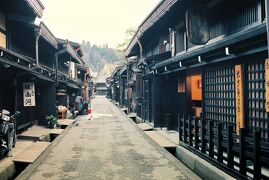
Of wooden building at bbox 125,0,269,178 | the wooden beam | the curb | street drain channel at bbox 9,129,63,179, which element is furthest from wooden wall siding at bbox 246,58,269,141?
street drain channel at bbox 9,129,63,179

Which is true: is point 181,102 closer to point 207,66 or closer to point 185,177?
point 207,66

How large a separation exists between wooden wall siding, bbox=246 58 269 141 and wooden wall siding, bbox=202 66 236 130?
3.56ft

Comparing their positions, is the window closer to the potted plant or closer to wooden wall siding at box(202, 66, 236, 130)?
wooden wall siding at box(202, 66, 236, 130)

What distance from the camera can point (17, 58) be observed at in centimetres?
1332

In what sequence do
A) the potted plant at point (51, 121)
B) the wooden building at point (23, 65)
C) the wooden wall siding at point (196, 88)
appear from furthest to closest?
1. the wooden wall siding at point (196, 88)
2. the potted plant at point (51, 121)
3. the wooden building at point (23, 65)

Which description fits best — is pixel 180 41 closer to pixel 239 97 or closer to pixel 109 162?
pixel 239 97

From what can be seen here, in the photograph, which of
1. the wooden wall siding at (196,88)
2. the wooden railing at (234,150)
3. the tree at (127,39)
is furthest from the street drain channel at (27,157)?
the tree at (127,39)

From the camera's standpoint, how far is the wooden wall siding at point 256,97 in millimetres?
9234

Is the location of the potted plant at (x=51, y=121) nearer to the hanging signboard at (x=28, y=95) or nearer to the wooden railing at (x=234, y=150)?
the hanging signboard at (x=28, y=95)

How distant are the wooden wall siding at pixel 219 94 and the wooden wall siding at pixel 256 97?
108 centimetres

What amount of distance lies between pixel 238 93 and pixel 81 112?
25.9 meters

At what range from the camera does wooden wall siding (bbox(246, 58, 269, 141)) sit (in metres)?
9.23

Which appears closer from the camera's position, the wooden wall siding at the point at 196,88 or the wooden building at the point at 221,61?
the wooden building at the point at 221,61

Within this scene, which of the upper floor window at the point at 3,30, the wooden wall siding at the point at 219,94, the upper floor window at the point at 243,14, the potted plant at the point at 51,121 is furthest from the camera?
the potted plant at the point at 51,121
